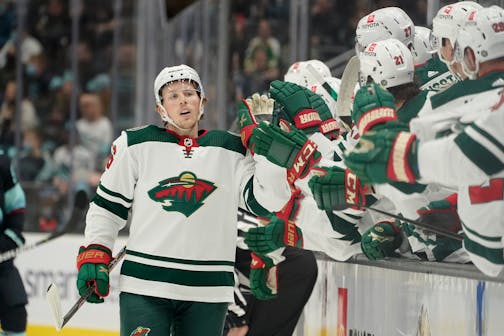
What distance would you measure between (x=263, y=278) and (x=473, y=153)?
1.70 meters

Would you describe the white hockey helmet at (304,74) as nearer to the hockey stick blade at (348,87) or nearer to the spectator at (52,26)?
the hockey stick blade at (348,87)

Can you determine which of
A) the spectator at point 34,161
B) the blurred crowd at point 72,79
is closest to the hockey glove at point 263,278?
the blurred crowd at point 72,79

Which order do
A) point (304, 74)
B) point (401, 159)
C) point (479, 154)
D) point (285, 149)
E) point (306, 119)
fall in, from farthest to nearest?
point (304, 74), point (306, 119), point (285, 149), point (401, 159), point (479, 154)

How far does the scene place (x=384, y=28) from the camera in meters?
4.18

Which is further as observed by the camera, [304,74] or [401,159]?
[304,74]

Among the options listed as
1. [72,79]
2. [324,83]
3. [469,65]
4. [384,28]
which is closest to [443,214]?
[469,65]

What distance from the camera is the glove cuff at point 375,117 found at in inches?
110

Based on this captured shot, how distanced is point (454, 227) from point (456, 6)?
2.91ft

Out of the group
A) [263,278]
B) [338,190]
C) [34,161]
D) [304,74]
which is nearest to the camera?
[338,190]

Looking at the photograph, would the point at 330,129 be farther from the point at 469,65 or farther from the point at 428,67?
the point at 469,65

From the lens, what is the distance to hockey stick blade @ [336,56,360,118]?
411 centimetres

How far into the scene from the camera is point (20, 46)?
9.67 metres

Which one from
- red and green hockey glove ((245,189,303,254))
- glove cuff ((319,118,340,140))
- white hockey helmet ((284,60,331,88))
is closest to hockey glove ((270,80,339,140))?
glove cuff ((319,118,340,140))

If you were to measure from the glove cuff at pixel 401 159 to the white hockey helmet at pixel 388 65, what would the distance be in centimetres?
91
